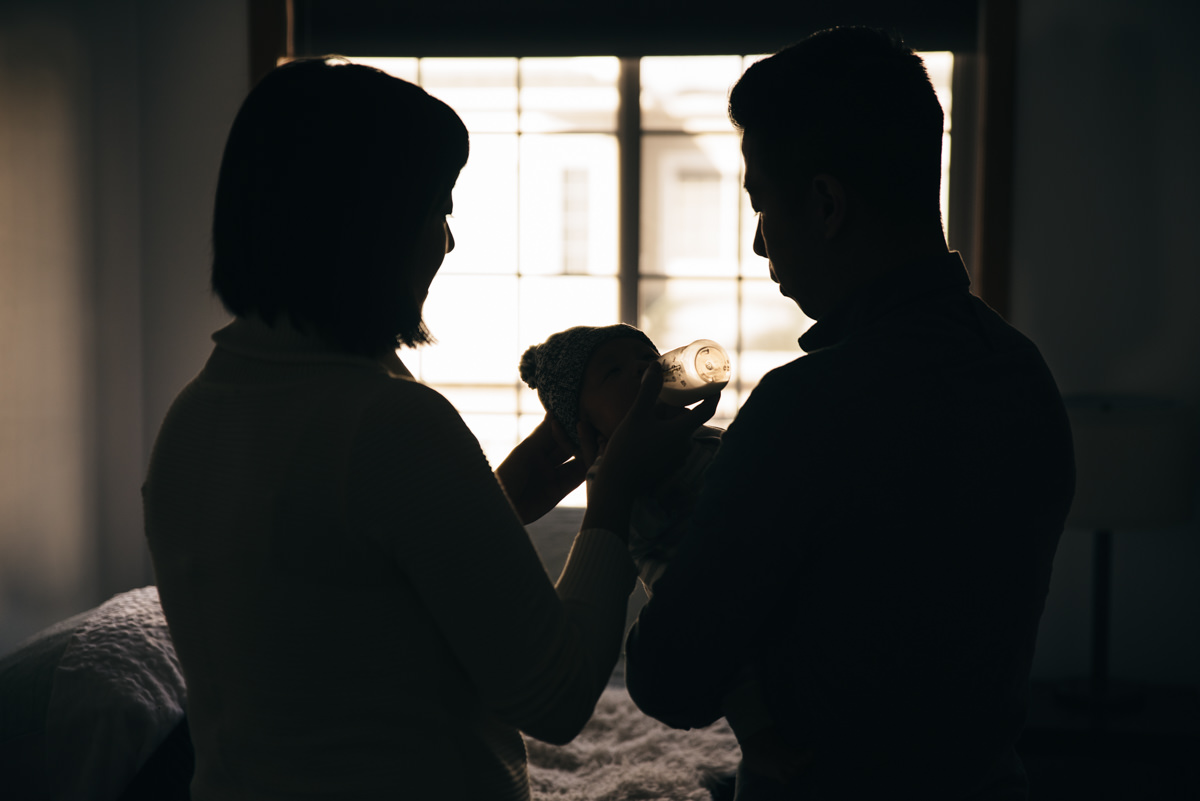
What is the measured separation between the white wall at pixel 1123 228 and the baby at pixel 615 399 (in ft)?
6.23

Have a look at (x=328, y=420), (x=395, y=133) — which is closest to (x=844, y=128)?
(x=395, y=133)

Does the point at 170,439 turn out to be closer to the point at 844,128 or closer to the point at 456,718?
the point at 456,718

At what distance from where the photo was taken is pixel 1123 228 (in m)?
2.67

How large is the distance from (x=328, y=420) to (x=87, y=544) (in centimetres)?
235

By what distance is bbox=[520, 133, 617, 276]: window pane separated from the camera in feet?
9.62

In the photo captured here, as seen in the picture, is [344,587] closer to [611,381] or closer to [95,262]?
[611,381]

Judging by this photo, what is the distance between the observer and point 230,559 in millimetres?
630

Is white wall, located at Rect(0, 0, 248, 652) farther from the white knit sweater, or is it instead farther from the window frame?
the white knit sweater

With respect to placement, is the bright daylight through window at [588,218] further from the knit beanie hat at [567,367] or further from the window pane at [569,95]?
the knit beanie hat at [567,367]

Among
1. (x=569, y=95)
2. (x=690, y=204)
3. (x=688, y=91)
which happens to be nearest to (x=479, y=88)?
(x=569, y=95)

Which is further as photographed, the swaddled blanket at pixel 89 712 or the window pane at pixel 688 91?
the window pane at pixel 688 91

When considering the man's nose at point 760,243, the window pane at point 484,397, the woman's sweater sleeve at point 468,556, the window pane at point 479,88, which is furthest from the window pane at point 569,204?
the woman's sweater sleeve at point 468,556

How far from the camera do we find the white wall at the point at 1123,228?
2.61m

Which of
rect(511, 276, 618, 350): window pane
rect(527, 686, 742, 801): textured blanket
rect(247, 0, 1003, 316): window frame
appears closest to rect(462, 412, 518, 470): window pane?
rect(511, 276, 618, 350): window pane
